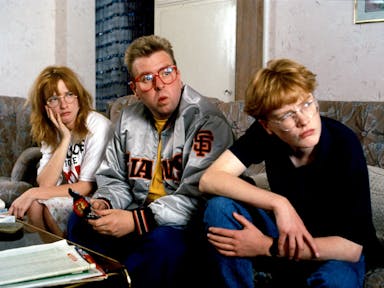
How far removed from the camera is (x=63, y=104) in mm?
2025

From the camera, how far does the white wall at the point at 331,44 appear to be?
2.72 m

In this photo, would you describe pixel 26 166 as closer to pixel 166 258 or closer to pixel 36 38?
pixel 166 258

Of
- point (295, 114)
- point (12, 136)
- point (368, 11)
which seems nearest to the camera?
point (295, 114)

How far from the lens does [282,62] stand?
128cm

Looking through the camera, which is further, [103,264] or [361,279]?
[361,279]

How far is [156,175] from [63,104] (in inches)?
24.0

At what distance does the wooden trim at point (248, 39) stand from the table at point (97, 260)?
212cm

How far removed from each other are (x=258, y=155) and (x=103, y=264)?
1.92 feet

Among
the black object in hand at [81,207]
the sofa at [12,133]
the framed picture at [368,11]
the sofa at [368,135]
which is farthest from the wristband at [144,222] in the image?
the framed picture at [368,11]

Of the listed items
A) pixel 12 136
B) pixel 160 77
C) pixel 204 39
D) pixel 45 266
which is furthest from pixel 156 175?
pixel 204 39

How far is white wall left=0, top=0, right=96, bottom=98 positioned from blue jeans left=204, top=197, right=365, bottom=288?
116 inches

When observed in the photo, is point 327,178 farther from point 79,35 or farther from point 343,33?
point 79,35

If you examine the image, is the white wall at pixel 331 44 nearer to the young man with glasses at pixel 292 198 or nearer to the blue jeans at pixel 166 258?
the young man with glasses at pixel 292 198

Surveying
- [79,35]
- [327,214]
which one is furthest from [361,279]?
[79,35]
